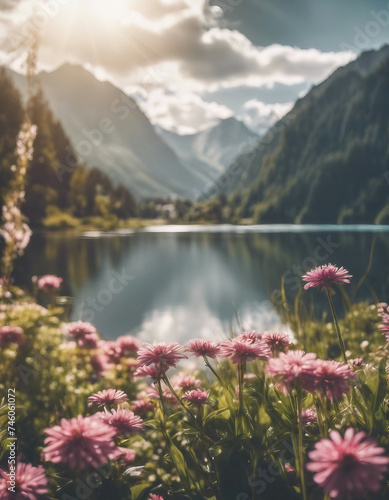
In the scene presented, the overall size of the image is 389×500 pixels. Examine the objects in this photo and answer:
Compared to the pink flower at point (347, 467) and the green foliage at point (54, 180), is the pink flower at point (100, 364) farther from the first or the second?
the green foliage at point (54, 180)

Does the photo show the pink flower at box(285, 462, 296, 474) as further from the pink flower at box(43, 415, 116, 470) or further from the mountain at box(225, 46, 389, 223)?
the mountain at box(225, 46, 389, 223)

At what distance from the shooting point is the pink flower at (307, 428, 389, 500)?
974 mm

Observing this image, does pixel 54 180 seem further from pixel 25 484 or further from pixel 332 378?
pixel 332 378

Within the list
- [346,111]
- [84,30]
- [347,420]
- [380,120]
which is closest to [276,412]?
[347,420]

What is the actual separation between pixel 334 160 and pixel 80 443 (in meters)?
130

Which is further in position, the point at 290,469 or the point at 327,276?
the point at 327,276

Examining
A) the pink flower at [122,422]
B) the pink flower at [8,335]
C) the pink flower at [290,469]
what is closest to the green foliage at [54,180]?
the pink flower at [8,335]

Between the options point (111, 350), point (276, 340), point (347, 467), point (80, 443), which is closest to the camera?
point (347, 467)

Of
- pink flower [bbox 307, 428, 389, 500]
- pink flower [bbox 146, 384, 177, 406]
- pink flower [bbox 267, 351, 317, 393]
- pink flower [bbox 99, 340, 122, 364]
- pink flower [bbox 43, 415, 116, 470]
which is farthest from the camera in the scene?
pink flower [bbox 99, 340, 122, 364]

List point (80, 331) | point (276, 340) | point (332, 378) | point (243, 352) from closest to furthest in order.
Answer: point (332, 378) → point (243, 352) → point (276, 340) → point (80, 331)

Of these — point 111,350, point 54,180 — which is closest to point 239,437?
point 111,350

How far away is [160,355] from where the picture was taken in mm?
1628

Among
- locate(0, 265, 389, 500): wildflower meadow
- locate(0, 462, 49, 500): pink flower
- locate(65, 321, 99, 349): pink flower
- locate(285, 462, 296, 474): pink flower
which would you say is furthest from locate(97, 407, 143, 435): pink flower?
locate(65, 321, 99, 349): pink flower

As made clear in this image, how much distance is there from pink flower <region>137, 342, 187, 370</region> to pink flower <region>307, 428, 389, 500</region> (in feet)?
2.35
